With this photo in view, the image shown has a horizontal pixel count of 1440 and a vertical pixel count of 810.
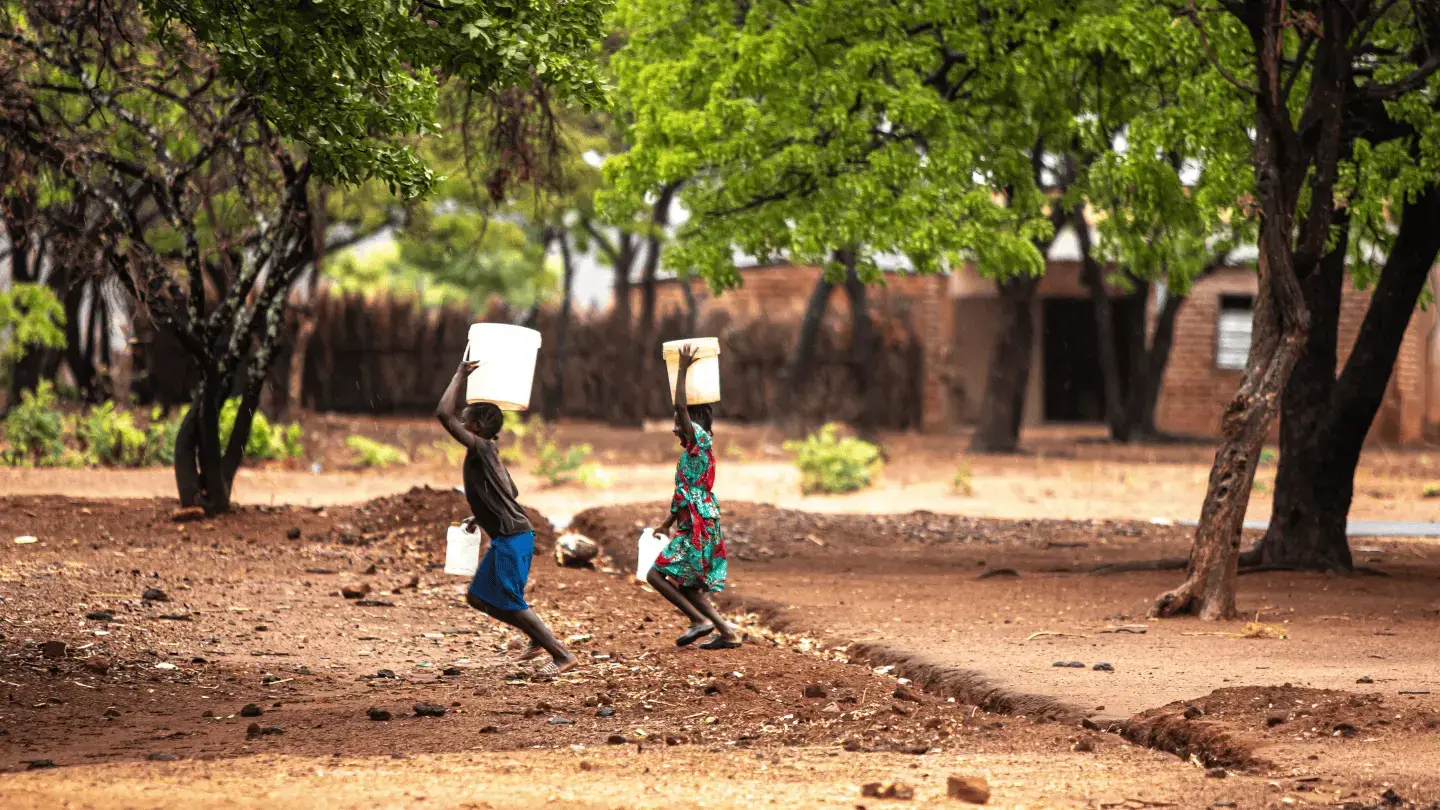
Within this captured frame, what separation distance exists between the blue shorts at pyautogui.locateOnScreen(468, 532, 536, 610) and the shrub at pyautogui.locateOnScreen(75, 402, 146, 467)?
39.2 feet

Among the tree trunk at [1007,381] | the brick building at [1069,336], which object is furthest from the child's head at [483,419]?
the brick building at [1069,336]

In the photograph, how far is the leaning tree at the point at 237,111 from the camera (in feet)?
23.3

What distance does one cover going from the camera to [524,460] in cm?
2192

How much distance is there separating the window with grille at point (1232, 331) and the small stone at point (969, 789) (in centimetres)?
2791

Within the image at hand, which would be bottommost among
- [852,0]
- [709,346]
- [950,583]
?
[950,583]

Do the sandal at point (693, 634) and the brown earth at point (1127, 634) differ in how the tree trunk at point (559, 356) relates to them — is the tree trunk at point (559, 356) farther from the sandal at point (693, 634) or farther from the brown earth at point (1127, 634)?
the sandal at point (693, 634)

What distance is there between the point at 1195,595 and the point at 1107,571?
2.58 metres

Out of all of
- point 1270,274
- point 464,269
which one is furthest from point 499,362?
point 464,269

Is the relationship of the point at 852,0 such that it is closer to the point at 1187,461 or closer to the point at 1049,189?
the point at 1049,189

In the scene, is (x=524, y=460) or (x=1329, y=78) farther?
(x=524, y=460)

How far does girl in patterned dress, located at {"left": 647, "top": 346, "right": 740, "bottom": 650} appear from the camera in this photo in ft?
28.5

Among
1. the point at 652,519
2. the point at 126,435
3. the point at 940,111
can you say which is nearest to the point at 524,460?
the point at 126,435

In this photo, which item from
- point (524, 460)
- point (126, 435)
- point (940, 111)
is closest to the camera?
point (940, 111)

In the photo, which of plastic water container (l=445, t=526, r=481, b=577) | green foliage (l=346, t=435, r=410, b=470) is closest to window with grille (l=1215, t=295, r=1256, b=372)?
green foliage (l=346, t=435, r=410, b=470)
